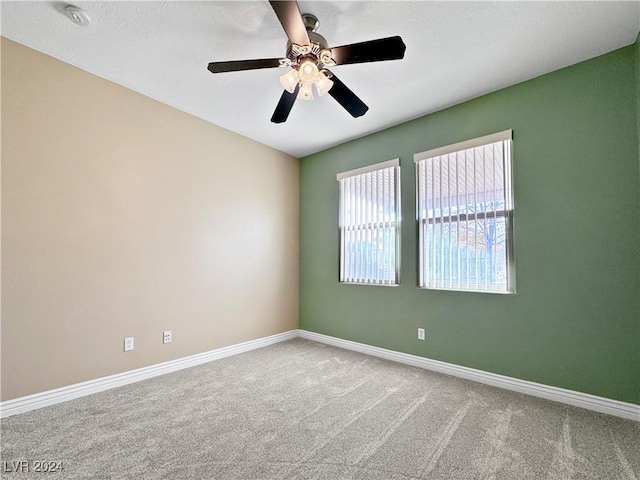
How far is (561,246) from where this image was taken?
246 centimetres

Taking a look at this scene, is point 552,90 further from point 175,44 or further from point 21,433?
point 21,433

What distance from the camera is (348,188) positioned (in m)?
4.10

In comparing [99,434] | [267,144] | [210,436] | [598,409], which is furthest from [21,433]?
[598,409]

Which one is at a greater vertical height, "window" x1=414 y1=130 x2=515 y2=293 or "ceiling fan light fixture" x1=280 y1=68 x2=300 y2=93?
"ceiling fan light fixture" x1=280 y1=68 x2=300 y2=93

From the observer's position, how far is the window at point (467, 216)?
277cm

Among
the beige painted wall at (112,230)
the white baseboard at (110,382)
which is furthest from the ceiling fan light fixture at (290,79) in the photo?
the white baseboard at (110,382)

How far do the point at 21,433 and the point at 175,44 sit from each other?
2.89 metres

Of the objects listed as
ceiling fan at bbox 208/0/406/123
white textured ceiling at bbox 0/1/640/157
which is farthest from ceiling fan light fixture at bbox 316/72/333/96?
white textured ceiling at bbox 0/1/640/157

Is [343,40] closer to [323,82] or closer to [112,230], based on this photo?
[323,82]

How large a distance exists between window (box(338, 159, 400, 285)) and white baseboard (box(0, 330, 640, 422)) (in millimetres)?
886

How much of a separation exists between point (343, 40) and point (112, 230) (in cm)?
255

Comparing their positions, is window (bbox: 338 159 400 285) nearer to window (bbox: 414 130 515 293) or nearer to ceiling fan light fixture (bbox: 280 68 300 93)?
window (bbox: 414 130 515 293)

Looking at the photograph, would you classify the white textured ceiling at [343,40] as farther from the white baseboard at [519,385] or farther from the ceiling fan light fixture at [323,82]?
the white baseboard at [519,385]

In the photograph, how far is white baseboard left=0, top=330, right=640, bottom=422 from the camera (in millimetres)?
2199
